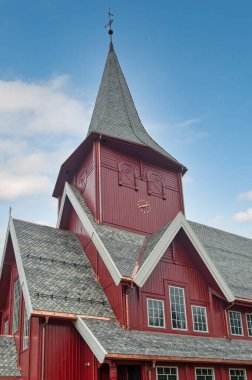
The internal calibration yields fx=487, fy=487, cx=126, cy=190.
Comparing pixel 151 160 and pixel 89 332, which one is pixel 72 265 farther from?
pixel 151 160

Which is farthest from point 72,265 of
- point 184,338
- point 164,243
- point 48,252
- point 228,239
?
point 228,239

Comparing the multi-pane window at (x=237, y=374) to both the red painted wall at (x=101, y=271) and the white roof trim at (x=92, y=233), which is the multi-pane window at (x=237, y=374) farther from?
the white roof trim at (x=92, y=233)

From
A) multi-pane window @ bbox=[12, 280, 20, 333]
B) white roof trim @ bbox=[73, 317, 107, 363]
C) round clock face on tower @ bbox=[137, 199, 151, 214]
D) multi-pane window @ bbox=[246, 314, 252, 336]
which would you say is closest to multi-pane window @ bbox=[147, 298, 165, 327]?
white roof trim @ bbox=[73, 317, 107, 363]

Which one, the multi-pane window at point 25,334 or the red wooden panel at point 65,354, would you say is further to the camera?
the multi-pane window at point 25,334

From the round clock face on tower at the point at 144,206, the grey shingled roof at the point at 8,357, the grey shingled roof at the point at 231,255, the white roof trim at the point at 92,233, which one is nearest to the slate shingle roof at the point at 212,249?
the grey shingled roof at the point at 231,255

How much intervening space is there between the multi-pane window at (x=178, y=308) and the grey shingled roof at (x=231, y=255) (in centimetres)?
311

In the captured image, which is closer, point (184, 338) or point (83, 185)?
point (184, 338)

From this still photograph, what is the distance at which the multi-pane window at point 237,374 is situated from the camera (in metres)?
18.2

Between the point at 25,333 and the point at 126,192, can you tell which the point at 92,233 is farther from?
the point at 25,333

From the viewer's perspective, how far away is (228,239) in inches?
1128

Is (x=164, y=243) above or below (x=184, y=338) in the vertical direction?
above

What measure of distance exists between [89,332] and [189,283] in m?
6.16

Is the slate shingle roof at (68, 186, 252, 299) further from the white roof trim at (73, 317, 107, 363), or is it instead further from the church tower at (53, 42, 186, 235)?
the white roof trim at (73, 317, 107, 363)

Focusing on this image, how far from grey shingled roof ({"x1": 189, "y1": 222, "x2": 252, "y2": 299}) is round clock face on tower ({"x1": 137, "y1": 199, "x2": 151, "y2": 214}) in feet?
14.4
